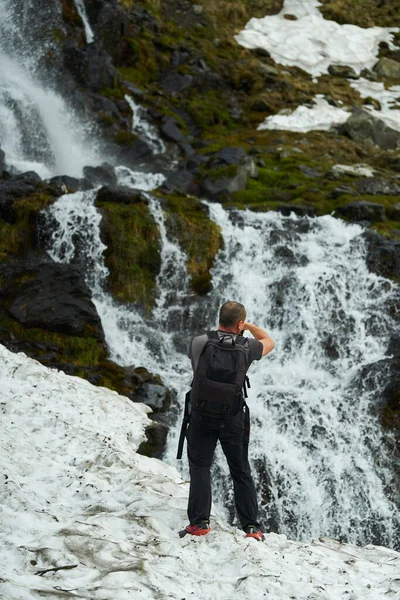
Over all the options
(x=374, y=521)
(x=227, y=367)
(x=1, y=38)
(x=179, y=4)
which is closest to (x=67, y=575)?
(x=227, y=367)

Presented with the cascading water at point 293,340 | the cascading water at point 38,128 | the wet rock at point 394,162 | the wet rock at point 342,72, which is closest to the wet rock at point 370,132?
the wet rock at point 394,162

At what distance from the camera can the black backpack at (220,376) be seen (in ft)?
20.9

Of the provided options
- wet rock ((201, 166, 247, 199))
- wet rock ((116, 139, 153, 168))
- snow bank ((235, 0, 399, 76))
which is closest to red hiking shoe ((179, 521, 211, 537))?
wet rock ((201, 166, 247, 199))

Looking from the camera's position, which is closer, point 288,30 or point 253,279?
point 253,279

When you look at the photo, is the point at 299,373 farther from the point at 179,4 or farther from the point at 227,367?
the point at 179,4

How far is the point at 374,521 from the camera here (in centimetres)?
1250

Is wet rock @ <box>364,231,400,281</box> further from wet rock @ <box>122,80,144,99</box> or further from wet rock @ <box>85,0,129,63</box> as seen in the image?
wet rock @ <box>85,0,129,63</box>

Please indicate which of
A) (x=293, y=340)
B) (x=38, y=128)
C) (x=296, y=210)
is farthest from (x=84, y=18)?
(x=293, y=340)

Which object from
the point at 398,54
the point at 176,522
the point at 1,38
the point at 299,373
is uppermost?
the point at 398,54

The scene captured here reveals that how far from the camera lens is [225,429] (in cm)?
666

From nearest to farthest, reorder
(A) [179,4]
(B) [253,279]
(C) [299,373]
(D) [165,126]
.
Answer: (C) [299,373] → (B) [253,279] → (D) [165,126] → (A) [179,4]

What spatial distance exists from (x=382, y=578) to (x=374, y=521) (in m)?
6.46

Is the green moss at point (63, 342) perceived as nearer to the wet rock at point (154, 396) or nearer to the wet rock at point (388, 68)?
the wet rock at point (154, 396)

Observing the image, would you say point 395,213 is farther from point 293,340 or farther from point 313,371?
point 313,371
